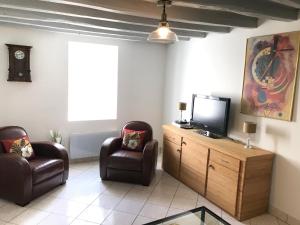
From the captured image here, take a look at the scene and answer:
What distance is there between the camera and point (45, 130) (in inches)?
174

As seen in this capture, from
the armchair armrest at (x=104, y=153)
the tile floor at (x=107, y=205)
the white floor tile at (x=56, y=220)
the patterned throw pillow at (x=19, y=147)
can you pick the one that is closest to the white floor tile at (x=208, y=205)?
the tile floor at (x=107, y=205)

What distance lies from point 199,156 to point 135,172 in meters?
0.95

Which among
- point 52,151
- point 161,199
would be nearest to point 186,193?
point 161,199

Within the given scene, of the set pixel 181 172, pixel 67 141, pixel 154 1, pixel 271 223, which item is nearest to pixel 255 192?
pixel 271 223

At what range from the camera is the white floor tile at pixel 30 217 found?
279 cm

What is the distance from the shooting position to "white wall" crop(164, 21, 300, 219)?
292 cm

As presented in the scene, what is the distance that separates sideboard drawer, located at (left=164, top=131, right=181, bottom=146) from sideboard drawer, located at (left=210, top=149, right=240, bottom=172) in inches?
29.8

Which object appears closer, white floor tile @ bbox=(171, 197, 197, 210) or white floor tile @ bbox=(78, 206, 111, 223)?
white floor tile @ bbox=(78, 206, 111, 223)

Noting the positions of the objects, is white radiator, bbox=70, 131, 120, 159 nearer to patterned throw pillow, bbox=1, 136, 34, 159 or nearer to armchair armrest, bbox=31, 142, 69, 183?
armchair armrest, bbox=31, 142, 69, 183

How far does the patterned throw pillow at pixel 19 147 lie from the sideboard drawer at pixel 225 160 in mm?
2480

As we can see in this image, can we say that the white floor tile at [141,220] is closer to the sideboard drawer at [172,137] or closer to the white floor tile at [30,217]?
the white floor tile at [30,217]

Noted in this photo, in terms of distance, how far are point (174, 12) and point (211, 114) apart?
5.35 ft

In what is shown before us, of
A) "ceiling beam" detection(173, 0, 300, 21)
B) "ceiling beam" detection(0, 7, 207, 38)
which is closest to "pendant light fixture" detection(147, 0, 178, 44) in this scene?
"ceiling beam" detection(173, 0, 300, 21)

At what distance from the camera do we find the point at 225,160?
3.15m
